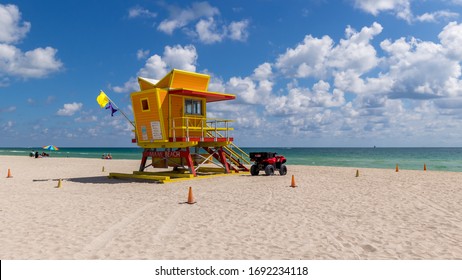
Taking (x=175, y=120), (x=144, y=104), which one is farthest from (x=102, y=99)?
(x=175, y=120)

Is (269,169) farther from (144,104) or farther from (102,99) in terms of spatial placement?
(102,99)

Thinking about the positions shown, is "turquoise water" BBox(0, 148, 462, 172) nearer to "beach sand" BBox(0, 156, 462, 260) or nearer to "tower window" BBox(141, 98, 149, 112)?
"tower window" BBox(141, 98, 149, 112)

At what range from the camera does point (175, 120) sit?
21922 millimetres

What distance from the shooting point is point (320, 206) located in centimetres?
1265

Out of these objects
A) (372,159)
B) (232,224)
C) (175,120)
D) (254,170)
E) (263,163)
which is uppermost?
(175,120)

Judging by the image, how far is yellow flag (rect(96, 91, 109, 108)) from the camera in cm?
2331

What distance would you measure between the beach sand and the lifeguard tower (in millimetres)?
5480

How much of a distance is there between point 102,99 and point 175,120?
5469 millimetres

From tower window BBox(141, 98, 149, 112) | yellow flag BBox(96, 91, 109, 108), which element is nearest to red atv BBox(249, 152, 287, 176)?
tower window BBox(141, 98, 149, 112)

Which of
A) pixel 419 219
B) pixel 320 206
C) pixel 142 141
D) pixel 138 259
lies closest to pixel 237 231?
pixel 138 259

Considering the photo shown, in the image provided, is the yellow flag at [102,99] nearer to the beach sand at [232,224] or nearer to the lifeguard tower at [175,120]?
the lifeguard tower at [175,120]

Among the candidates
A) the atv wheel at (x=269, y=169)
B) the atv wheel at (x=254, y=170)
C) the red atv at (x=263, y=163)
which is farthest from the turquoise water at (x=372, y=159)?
the atv wheel at (x=254, y=170)

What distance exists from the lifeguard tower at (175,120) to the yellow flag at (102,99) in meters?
2.31

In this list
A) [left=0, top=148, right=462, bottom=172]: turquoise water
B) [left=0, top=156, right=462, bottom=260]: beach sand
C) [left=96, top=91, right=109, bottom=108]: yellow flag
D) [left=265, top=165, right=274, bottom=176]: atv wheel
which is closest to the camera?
[left=0, top=156, right=462, bottom=260]: beach sand
